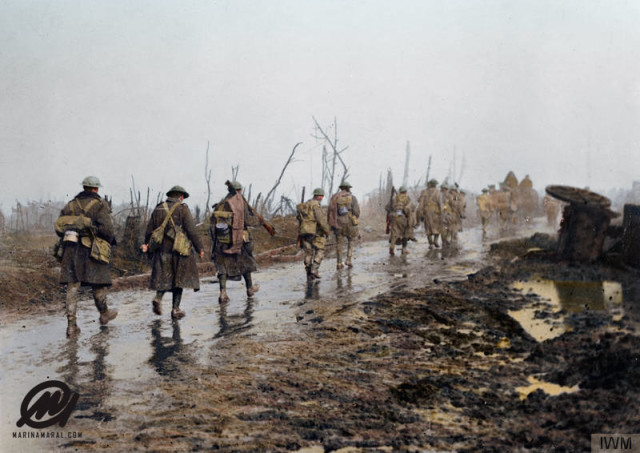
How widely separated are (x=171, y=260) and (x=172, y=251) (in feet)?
0.45

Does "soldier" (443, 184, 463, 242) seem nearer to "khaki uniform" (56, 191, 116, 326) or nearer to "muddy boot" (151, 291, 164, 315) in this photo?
"muddy boot" (151, 291, 164, 315)

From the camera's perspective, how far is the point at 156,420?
3.84 meters

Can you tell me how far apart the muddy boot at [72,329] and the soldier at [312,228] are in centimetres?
493

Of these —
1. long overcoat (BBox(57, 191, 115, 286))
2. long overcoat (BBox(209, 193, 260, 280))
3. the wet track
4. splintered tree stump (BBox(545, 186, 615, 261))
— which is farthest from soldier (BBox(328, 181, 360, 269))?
long overcoat (BBox(57, 191, 115, 286))

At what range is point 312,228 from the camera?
34.0ft

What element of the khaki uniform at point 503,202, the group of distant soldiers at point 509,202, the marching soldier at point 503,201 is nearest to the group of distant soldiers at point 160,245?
the group of distant soldiers at point 509,202

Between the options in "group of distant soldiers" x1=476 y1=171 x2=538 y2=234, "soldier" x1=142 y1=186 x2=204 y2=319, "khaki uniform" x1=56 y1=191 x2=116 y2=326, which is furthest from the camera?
"group of distant soldiers" x1=476 y1=171 x2=538 y2=234

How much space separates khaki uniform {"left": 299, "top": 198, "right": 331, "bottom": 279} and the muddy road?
198 cm

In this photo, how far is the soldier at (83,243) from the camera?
644 centimetres

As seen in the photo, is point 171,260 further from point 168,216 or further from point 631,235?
point 631,235

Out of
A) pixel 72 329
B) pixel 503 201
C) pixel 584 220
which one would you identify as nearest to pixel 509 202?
pixel 503 201

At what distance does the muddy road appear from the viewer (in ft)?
12.0

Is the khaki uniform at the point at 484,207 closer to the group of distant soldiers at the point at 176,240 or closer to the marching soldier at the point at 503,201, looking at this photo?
the marching soldier at the point at 503,201

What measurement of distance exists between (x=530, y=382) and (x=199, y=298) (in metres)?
5.95
